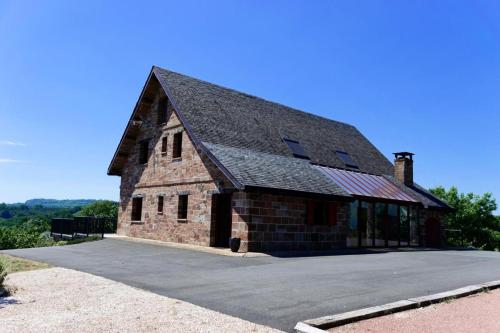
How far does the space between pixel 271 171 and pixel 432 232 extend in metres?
12.9

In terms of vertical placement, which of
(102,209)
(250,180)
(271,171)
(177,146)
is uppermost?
(177,146)

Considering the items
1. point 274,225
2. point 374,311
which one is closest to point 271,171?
point 274,225

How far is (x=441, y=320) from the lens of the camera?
584cm

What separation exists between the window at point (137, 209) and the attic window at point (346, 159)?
37.5 ft

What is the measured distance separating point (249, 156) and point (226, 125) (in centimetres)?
257

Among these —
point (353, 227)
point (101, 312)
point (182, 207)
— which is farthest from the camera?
point (353, 227)

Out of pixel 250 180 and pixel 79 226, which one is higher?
pixel 250 180

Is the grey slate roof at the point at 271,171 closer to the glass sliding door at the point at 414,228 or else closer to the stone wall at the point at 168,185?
the stone wall at the point at 168,185

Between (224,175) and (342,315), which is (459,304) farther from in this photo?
(224,175)

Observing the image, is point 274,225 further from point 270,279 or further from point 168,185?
point 270,279

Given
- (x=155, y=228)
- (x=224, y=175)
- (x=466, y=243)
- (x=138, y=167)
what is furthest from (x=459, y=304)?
(x=466, y=243)

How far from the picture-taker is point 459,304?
6.94 metres

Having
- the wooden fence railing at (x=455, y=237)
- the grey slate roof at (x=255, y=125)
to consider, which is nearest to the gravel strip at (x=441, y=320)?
the grey slate roof at (x=255, y=125)

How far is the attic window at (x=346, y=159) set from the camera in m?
23.2
